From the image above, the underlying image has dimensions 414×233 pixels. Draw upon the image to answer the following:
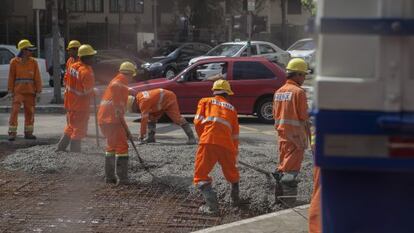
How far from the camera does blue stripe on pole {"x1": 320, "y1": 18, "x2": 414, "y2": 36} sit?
8.68 feet

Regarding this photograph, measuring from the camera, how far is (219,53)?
80.6 feet

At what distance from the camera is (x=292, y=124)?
6.75 meters

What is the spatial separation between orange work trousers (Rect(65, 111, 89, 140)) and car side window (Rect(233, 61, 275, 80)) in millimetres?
5707

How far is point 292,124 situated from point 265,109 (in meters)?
8.24

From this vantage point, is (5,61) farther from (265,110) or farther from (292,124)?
(292,124)

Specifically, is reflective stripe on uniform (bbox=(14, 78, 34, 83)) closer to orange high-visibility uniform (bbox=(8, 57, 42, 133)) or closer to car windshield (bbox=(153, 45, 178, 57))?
orange high-visibility uniform (bbox=(8, 57, 42, 133))

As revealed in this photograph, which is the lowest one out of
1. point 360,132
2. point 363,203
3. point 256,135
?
point 256,135

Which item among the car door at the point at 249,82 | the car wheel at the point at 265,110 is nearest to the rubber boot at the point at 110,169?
the car door at the point at 249,82

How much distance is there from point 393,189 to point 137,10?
124ft

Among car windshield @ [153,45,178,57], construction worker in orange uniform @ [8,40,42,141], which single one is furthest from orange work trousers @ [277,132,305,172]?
car windshield @ [153,45,178,57]

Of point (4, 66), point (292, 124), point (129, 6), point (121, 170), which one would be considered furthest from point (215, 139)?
point (129, 6)

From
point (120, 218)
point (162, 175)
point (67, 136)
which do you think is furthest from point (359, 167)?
point (67, 136)

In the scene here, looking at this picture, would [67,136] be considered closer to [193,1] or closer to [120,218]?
[120,218]

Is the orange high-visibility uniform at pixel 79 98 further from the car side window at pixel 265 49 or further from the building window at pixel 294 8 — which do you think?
the building window at pixel 294 8
